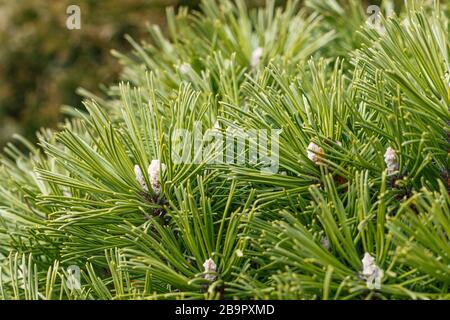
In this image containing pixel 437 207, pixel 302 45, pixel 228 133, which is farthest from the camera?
pixel 302 45

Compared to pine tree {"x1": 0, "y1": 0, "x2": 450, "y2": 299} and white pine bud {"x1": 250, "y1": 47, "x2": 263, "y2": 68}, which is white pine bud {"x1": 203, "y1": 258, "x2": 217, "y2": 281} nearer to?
pine tree {"x1": 0, "y1": 0, "x2": 450, "y2": 299}

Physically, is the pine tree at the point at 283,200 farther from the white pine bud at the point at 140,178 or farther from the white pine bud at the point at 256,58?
the white pine bud at the point at 256,58

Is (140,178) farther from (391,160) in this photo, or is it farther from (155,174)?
(391,160)

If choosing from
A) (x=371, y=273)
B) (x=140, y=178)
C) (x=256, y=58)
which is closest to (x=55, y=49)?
(x=256, y=58)

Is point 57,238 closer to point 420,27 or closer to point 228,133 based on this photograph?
point 228,133

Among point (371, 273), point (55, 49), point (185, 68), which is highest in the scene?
point (55, 49)

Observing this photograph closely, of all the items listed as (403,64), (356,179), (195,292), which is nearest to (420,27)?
(403,64)
